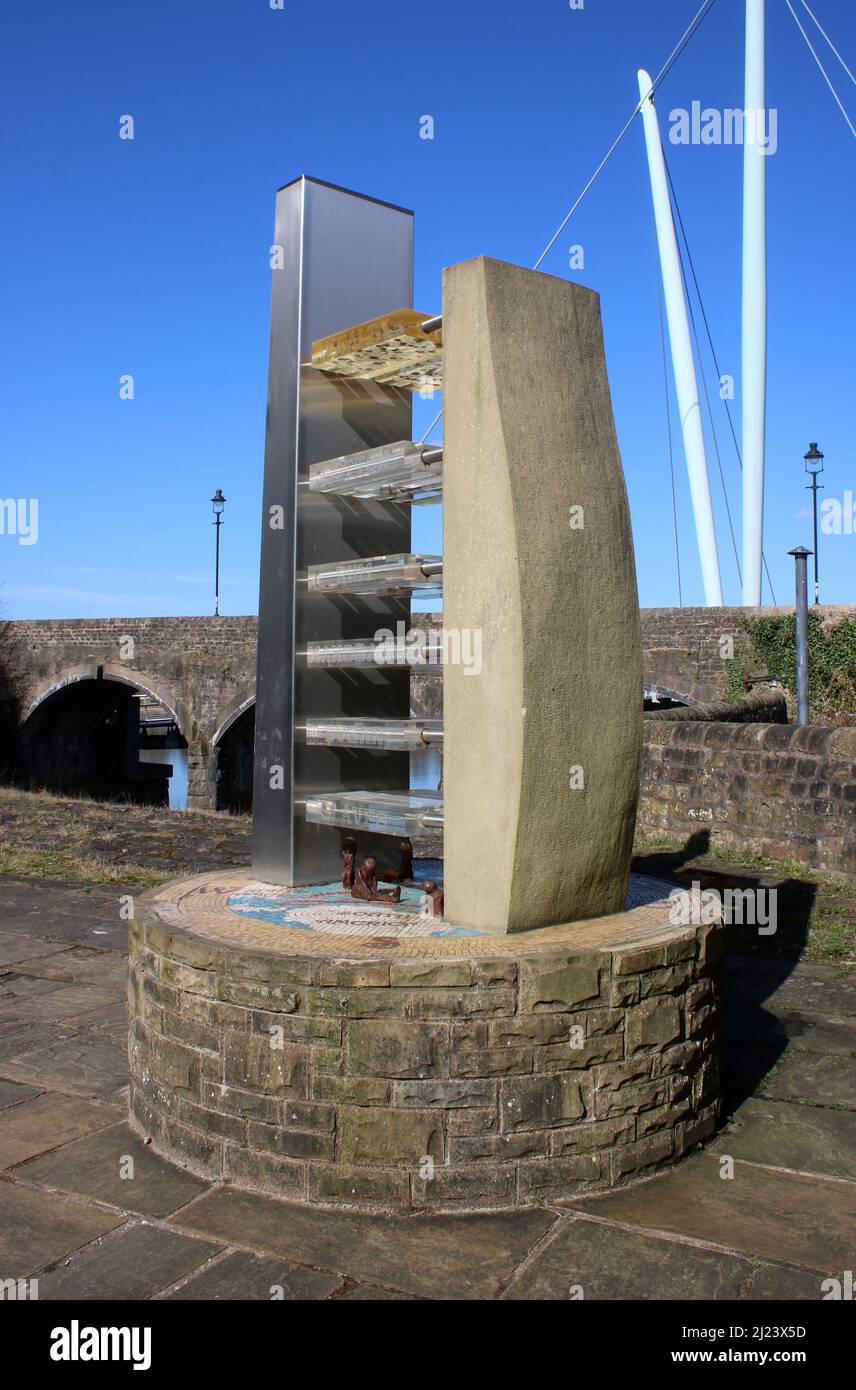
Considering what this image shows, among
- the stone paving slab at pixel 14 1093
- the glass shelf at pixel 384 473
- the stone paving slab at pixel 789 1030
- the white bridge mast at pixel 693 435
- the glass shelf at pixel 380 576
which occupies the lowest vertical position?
the stone paving slab at pixel 14 1093

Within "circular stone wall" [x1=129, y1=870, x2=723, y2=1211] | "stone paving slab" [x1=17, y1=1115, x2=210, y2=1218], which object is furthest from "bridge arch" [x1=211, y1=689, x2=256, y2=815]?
"circular stone wall" [x1=129, y1=870, x2=723, y2=1211]

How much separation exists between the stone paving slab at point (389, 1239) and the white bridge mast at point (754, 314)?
17.7 m

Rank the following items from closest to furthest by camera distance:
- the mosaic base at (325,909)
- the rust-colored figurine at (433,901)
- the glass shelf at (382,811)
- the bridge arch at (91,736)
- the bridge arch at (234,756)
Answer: the mosaic base at (325,909)
the rust-colored figurine at (433,901)
the glass shelf at (382,811)
the bridge arch at (234,756)
the bridge arch at (91,736)

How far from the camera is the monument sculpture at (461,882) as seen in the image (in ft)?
10.7

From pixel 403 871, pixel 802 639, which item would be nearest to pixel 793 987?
pixel 403 871

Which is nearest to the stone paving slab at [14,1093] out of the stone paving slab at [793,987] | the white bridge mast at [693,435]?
the stone paving slab at [793,987]

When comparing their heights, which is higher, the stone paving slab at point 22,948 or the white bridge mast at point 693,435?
the white bridge mast at point 693,435

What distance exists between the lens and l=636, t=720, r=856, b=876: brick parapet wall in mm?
8195

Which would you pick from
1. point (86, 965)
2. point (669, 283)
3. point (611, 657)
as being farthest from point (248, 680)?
point (611, 657)

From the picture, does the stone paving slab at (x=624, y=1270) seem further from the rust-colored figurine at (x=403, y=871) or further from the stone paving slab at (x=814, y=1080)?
the rust-colored figurine at (x=403, y=871)

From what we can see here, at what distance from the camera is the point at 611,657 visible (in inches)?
151

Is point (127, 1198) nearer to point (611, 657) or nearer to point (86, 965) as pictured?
point (611, 657)

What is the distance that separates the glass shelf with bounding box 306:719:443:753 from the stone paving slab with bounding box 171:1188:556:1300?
1.67 meters

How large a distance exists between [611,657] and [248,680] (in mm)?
20460
